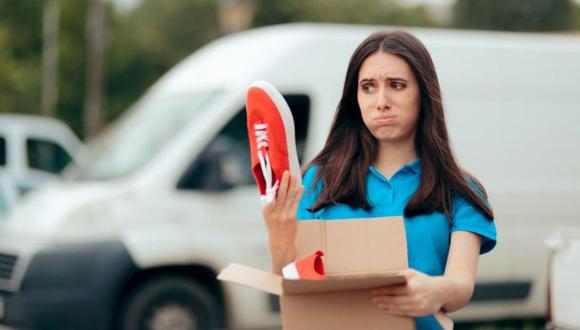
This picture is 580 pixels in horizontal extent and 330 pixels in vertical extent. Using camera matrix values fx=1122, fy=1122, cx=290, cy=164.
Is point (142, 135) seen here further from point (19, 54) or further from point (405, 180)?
point (19, 54)

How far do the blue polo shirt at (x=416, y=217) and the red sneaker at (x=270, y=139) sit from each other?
0.80ft

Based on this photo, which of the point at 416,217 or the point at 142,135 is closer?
the point at 416,217

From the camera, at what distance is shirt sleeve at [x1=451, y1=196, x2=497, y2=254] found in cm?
262

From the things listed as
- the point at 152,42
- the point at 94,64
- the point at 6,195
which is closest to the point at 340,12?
the point at 152,42

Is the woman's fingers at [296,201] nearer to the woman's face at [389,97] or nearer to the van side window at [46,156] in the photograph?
the woman's face at [389,97]

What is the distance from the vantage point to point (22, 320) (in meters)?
7.47

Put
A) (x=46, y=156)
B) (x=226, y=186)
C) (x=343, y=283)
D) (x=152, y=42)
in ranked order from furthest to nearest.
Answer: (x=152, y=42), (x=46, y=156), (x=226, y=186), (x=343, y=283)

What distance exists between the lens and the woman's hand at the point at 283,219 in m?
2.49

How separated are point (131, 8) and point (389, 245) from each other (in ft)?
211

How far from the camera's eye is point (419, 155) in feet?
9.04

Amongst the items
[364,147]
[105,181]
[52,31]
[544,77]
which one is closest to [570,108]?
[544,77]

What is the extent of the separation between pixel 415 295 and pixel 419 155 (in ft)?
1.55

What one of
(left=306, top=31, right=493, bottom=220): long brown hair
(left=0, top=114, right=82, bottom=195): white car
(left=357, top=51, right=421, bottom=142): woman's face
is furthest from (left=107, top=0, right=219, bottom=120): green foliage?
(left=357, top=51, right=421, bottom=142): woman's face

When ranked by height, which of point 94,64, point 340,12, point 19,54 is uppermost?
point 340,12
